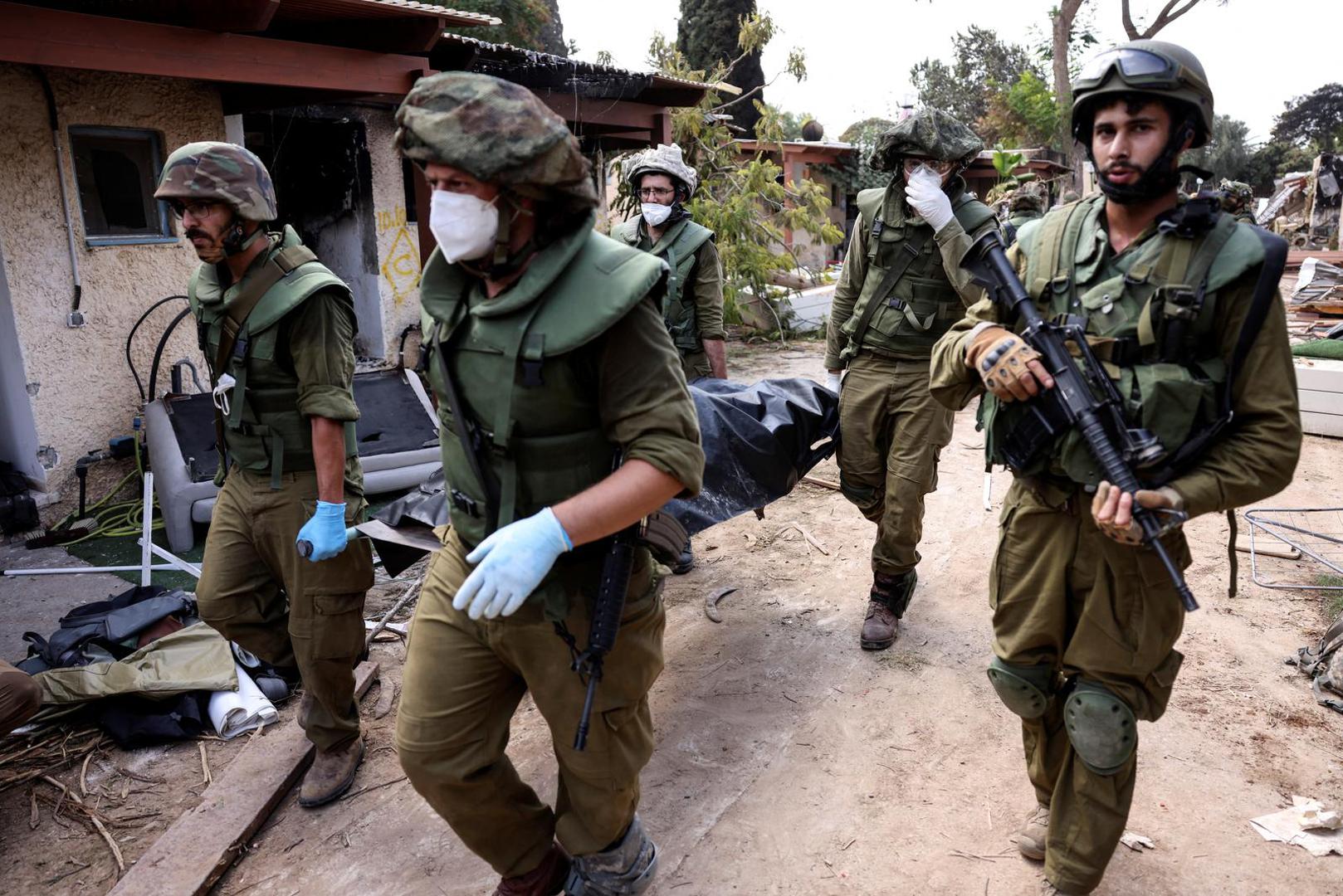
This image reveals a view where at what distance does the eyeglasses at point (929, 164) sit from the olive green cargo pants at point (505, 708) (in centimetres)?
252

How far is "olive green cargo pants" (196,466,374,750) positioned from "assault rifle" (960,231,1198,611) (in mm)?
2069

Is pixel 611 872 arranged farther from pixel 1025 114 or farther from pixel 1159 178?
pixel 1025 114

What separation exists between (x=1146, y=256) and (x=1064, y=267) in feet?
0.66

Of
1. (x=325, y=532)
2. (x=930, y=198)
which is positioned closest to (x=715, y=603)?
(x=930, y=198)

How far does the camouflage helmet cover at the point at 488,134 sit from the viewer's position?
1.83 metres

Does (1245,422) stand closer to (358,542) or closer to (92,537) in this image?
(358,542)

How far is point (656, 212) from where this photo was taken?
4664 millimetres

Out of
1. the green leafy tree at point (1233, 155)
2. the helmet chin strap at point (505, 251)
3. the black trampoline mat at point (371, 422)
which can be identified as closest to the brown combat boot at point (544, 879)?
the helmet chin strap at point (505, 251)

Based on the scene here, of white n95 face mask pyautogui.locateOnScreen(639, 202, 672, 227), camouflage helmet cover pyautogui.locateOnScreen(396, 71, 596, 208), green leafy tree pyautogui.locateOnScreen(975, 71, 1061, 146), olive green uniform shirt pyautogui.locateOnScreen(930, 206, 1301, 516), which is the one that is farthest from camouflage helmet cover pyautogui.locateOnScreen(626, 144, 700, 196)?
green leafy tree pyautogui.locateOnScreen(975, 71, 1061, 146)

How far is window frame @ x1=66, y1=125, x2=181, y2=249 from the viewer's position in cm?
627

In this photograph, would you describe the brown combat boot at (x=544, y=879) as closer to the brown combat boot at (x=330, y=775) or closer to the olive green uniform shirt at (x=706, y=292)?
the brown combat boot at (x=330, y=775)

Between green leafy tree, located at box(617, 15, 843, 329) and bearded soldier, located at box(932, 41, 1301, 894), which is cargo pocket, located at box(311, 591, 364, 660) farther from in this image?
green leafy tree, located at box(617, 15, 843, 329)

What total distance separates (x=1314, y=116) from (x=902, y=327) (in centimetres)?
5113

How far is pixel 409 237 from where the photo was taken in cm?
907
